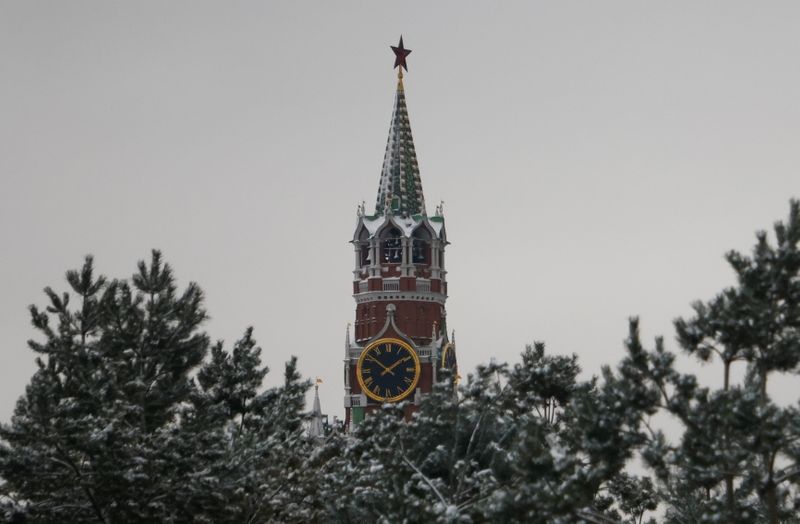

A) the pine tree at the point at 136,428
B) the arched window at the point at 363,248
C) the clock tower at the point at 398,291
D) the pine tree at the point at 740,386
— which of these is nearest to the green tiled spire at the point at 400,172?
the clock tower at the point at 398,291

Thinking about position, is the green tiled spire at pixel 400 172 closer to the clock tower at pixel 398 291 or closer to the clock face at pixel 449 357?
the clock tower at pixel 398 291

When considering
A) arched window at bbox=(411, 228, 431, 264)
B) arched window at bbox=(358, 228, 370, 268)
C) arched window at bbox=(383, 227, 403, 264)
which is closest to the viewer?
arched window at bbox=(383, 227, 403, 264)

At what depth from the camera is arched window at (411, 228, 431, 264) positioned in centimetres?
11669

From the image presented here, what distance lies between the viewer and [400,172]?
389 feet

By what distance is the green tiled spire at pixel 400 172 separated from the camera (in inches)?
4614

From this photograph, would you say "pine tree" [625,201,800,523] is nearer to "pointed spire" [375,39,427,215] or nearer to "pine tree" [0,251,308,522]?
"pine tree" [0,251,308,522]

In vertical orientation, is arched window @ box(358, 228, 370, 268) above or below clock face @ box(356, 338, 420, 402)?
above

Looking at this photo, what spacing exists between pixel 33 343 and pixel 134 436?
19.9 ft

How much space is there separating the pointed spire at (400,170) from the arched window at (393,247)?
63.2 inches

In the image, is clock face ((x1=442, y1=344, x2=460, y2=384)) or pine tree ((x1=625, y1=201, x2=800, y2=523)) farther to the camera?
clock face ((x1=442, y1=344, x2=460, y2=384))

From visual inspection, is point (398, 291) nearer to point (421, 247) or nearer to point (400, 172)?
point (421, 247)

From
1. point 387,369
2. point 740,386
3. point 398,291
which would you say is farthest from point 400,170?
point 740,386

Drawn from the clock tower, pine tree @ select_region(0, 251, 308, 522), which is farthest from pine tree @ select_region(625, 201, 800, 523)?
the clock tower

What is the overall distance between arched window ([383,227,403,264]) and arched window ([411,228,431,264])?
944 millimetres
